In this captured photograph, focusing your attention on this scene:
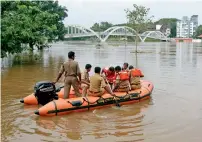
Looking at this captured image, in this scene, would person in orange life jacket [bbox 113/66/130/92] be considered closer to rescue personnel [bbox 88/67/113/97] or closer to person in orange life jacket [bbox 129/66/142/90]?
person in orange life jacket [bbox 129/66/142/90]

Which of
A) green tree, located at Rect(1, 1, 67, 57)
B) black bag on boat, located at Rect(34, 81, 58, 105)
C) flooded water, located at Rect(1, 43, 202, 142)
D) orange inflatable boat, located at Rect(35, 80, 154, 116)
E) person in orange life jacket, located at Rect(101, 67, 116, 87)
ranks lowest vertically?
flooded water, located at Rect(1, 43, 202, 142)

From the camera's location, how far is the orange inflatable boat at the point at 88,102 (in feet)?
28.3

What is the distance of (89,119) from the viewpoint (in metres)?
8.42

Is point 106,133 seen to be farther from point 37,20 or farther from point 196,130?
point 37,20

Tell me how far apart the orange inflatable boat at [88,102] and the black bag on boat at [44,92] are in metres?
0.59

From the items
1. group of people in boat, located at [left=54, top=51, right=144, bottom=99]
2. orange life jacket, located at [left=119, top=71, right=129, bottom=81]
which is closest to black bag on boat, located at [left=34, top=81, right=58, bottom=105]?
group of people in boat, located at [left=54, top=51, right=144, bottom=99]

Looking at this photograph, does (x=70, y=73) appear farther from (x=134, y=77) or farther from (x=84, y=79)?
(x=134, y=77)

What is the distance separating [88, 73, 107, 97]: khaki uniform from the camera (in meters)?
9.38

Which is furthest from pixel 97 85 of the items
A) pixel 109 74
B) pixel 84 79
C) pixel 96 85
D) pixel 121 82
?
pixel 109 74

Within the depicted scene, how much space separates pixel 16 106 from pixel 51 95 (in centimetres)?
116

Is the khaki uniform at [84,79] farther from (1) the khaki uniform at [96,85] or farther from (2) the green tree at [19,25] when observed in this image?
(2) the green tree at [19,25]

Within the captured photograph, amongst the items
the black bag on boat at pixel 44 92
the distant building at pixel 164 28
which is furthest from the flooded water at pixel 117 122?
the distant building at pixel 164 28

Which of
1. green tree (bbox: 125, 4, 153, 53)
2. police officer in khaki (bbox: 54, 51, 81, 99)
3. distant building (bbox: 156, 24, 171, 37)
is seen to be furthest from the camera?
distant building (bbox: 156, 24, 171, 37)

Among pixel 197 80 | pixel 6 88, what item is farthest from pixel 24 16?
pixel 197 80
